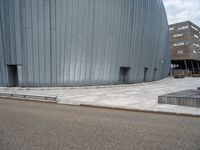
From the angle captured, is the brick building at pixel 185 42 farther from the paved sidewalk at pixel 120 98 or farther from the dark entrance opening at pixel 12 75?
the dark entrance opening at pixel 12 75

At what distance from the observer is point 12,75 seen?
18922 millimetres

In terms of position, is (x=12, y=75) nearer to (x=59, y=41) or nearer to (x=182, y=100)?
(x=59, y=41)

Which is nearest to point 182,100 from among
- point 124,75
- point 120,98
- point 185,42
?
point 120,98

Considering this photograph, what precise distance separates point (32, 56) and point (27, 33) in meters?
2.28

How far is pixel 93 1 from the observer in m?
18.5

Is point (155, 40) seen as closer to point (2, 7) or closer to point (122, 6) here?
point (122, 6)

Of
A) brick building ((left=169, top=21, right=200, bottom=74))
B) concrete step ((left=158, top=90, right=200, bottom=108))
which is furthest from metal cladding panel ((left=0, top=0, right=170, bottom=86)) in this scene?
brick building ((left=169, top=21, right=200, bottom=74))

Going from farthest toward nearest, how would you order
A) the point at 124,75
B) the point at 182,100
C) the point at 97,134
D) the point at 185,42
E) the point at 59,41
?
the point at 185,42
the point at 124,75
the point at 59,41
the point at 182,100
the point at 97,134

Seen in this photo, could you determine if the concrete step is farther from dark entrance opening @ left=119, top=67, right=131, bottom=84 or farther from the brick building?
the brick building

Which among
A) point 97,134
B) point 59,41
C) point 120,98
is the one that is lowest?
point 120,98

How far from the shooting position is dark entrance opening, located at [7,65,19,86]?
18609mm

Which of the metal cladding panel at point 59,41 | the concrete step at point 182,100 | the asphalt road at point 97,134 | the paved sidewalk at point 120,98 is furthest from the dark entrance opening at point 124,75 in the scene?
the asphalt road at point 97,134

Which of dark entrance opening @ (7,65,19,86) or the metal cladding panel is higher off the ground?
the metal cladding panel

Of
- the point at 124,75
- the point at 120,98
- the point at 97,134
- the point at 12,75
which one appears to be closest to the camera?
the point at 97,134
